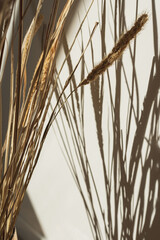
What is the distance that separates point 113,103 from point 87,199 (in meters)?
0.26

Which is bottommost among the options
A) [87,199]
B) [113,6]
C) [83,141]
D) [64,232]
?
[64,232]

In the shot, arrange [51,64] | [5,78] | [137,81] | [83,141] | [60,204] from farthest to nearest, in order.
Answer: [5,78] → [60,204] → [83,141] → [137,81] → [51,64]

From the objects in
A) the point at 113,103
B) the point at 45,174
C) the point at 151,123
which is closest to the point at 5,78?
the point at 45,174

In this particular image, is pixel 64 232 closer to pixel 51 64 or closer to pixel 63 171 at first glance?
pixel 63 171

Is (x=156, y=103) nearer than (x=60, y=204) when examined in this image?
Yes

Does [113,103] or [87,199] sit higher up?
[113,103]

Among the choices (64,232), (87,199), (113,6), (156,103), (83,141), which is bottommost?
(64,232)

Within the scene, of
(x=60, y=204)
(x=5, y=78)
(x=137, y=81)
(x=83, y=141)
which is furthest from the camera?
(x=5, y=78)

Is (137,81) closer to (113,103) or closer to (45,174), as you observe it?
(113,103)

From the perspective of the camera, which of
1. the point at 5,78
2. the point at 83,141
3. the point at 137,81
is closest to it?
the point at 137,81

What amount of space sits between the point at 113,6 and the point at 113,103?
0.20 m

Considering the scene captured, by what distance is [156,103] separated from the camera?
0.61 meters

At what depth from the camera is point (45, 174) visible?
0.92 meters

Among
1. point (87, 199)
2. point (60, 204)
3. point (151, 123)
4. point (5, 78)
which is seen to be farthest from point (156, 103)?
point (5, 78)
